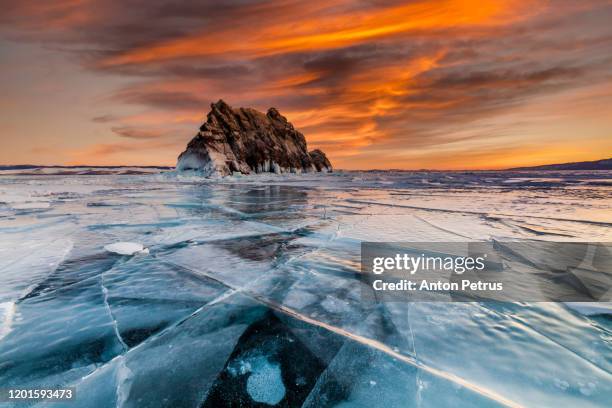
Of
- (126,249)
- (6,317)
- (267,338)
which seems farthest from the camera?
(126,249)

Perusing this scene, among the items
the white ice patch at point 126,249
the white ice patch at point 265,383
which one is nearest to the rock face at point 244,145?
the white ice patch at point 126,249

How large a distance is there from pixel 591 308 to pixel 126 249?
176 inches

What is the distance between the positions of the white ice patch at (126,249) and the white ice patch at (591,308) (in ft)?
13.7

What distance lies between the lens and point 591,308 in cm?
202

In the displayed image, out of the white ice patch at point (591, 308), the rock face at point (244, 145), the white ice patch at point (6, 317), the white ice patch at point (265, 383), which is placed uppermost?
the rock face at point (244, 145)

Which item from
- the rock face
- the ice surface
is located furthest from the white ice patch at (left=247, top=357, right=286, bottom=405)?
the rock face

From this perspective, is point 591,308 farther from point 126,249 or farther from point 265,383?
point 126,249

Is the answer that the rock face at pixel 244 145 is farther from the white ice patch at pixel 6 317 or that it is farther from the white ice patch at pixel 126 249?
the white ice patch at pixel 6 317

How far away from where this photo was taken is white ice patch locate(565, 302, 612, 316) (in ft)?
6.44

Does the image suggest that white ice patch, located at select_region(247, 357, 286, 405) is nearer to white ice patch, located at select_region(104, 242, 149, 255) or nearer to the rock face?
white ice patch, located at select_region(104, 242, 149, 255)

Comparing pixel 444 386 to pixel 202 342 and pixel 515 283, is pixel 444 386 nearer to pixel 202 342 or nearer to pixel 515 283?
pixel 202 342

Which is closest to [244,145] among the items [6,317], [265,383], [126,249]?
[126,249]

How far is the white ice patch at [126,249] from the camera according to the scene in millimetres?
3368

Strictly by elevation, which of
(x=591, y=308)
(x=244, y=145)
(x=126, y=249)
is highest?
(x=244, y=145)
